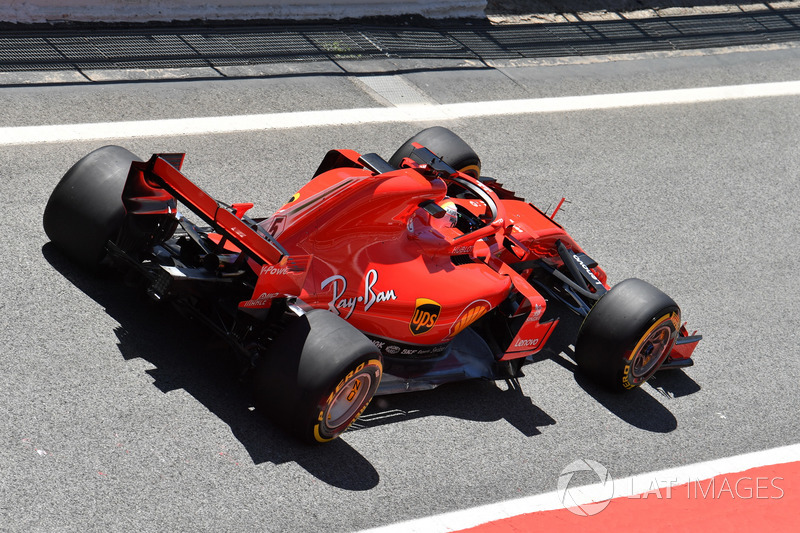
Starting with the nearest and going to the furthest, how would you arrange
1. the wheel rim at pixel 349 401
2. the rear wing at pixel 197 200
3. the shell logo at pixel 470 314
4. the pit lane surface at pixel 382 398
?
1. the pit lane surface at pixel 382 398
2. the rear wing at pixel 197 200
3. the wheel rim at pixel 349 401
4. the shell logo at pixel 470 314

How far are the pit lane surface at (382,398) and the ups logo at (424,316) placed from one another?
1.75 feet

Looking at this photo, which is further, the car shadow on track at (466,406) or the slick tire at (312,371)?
the car shadow on track at (466,406)

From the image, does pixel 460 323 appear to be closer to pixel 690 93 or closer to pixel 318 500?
pixel 318 500

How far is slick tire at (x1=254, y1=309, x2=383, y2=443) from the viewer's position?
223 inches

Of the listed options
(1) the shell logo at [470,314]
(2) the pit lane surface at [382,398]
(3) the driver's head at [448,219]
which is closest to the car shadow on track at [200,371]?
(2) the pit lane surface at [382,398]

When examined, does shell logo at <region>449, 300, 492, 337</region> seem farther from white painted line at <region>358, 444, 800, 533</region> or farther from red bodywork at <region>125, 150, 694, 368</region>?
white painted line at <region>358, 444, 800, 533</region>

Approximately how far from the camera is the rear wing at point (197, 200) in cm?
586

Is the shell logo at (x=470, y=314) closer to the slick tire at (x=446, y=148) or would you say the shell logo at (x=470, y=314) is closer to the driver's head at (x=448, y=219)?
the driver's head at (x=448, y=219)

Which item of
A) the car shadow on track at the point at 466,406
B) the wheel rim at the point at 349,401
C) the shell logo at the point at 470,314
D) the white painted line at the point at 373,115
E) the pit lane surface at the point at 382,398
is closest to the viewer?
the pit lane surface at the point at 382,398

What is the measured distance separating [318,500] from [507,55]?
9059mm

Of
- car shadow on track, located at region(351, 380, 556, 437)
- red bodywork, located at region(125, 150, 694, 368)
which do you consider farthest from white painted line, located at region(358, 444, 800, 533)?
red bodywork, located at region(125, 150, 694, 368)

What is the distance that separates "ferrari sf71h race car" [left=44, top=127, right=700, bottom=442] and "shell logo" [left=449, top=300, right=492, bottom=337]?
0.02 m

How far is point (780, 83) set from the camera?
14.6m

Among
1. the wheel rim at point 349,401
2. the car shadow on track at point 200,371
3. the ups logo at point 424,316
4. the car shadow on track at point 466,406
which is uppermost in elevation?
the ups logo at point 424,316
